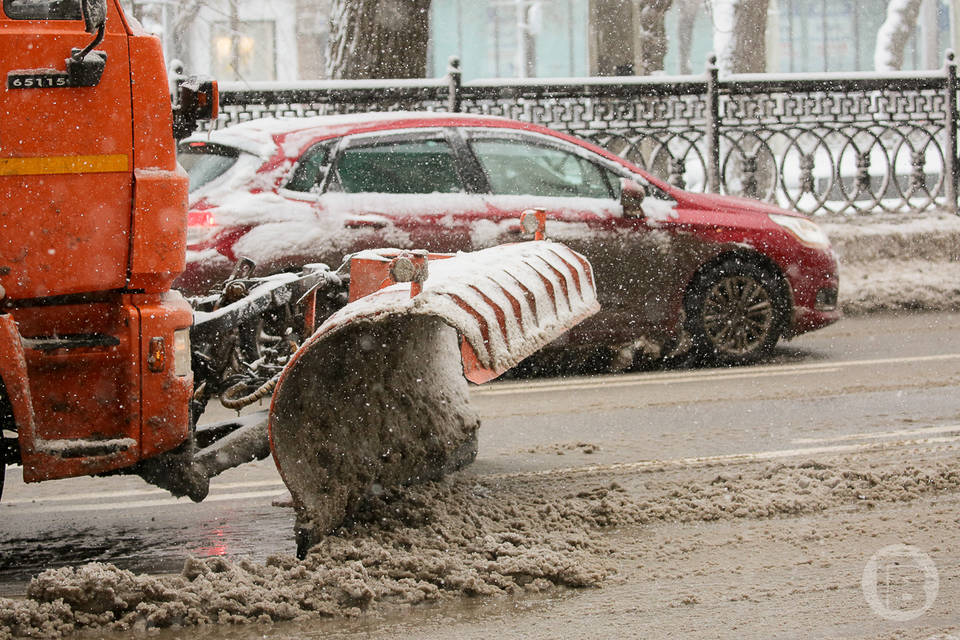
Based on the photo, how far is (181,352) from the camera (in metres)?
4.72

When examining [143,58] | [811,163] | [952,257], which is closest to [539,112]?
[811,163]

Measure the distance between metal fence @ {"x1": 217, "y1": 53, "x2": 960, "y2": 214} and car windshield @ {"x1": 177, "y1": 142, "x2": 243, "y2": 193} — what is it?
176 inches

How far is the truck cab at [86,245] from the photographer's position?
173 inches

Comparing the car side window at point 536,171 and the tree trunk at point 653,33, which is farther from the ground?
the tree trunk at point 653,33

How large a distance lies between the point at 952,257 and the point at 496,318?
10827 millimetres

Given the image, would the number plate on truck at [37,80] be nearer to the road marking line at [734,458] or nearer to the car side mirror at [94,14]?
the car side mirror at [94,14]

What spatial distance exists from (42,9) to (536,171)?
515cm

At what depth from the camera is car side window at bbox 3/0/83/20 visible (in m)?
4.43

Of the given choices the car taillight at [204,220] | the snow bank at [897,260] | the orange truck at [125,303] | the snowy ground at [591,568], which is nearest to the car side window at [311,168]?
the car taillight at [204,220]

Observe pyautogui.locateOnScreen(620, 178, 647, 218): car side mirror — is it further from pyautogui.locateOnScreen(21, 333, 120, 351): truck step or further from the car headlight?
pyautogui.locateOnScreen(21, 333, 120, 351): truck step

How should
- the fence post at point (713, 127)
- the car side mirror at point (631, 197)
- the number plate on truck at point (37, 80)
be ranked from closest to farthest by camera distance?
the number plate on truck at point (37, 80) < the car side mirror at point (631, 197) < the fence post at point (713, 127)

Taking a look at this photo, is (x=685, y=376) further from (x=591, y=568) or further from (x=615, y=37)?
(x=615, y=37)

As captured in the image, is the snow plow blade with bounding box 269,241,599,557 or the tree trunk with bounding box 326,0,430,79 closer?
the snow plow blade with bounding box 269,241,599,557

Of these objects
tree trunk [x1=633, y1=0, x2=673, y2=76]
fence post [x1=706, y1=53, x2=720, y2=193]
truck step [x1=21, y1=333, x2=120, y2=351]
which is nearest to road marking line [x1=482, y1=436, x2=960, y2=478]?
truck step [x1=21, y1=333, x2=120, y2=351]
